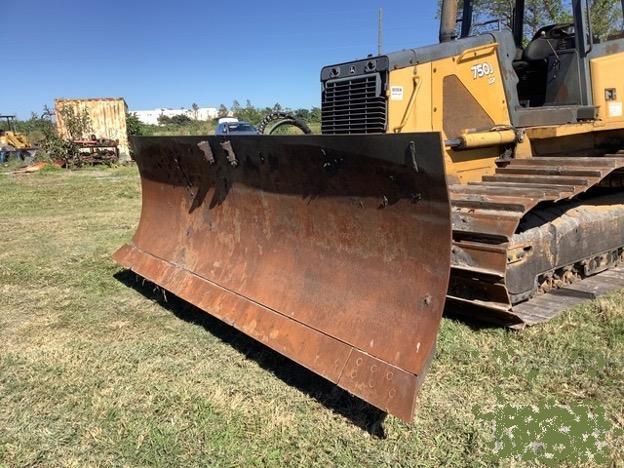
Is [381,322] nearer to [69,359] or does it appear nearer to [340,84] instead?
[69,359]

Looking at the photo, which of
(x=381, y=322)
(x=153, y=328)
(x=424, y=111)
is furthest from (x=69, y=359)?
(x=424, y=111)

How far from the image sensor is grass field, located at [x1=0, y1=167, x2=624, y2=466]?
2.76 meters

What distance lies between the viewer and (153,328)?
170 inches

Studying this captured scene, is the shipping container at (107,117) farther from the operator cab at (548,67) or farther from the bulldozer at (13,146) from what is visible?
the operator cab at (548,67)

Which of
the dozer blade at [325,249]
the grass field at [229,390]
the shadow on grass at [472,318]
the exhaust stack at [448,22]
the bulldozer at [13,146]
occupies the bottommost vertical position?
the grass field at [229,390]

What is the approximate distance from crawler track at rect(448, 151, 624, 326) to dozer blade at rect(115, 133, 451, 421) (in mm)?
869

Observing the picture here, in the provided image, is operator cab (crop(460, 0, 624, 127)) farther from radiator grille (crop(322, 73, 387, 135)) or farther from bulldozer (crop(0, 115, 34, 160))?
bulldozer (crop(0, 115, 34, 160))

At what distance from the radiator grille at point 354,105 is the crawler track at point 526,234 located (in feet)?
2.83

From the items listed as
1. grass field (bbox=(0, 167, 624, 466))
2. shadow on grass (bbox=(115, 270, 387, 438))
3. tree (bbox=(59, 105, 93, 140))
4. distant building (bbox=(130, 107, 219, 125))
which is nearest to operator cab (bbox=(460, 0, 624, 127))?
grass field (bbox=(0, 167, 624, 466))

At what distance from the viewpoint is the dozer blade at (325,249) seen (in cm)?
282

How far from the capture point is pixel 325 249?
3557 mm

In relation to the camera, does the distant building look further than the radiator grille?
Yes

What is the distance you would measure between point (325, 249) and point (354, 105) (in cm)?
166

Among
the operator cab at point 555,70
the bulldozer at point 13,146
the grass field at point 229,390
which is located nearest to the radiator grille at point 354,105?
the operator cab at point 555,70
